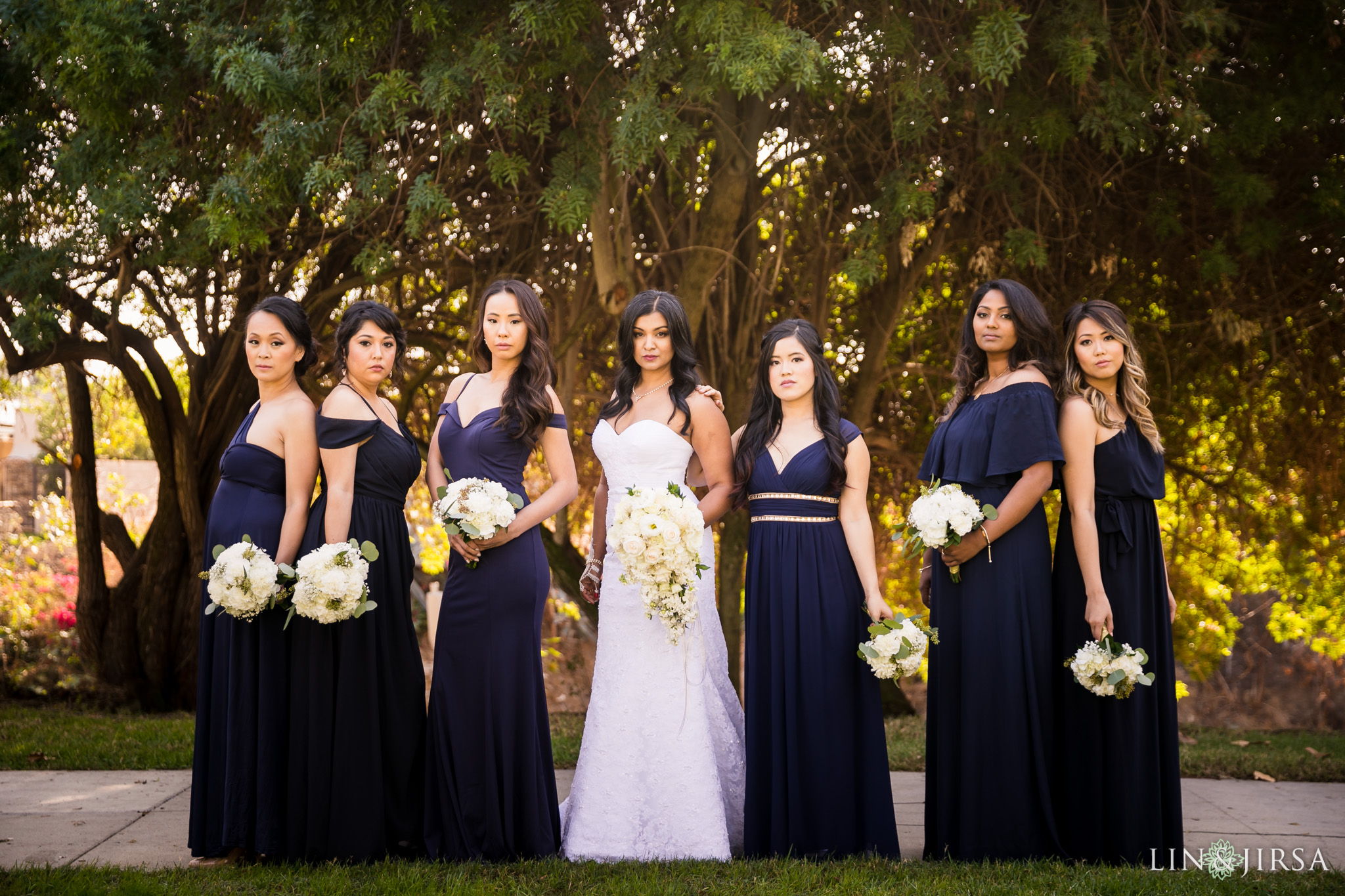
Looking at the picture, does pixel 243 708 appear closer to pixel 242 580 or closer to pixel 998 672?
pixel 242 580

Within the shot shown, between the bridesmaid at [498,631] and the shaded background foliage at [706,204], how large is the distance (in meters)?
1.46

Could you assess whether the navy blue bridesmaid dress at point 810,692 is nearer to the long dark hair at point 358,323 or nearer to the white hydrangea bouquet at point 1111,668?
the white hydrangea bouquet at point 1111,668

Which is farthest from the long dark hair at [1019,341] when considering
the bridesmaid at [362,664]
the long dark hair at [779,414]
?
the bridesmaid at [362,664]

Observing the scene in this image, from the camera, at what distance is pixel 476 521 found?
401cm

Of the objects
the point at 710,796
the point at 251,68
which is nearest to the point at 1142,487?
the point at 710,796

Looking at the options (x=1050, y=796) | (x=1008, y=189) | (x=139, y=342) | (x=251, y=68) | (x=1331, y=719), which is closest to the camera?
(x=1050, y=796)

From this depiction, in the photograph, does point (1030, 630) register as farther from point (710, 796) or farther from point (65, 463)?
point (65, 463)

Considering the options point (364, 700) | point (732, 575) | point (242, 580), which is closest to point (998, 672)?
point (364, 700)

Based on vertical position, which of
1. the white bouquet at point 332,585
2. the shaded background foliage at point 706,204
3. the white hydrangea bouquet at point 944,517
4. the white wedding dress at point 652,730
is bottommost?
the white wedding dress at point 652,730

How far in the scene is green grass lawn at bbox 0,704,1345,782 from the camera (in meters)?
6.43

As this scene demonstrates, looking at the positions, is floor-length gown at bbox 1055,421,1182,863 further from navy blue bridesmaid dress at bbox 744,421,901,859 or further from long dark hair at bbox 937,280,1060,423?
navy blue bridesmaid dress at bbox 744,421,901,859

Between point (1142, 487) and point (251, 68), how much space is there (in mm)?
4690

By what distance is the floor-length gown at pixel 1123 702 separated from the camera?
4234 millimetres

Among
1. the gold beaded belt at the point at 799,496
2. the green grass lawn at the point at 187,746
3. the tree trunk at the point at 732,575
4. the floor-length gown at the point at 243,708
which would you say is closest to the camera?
the floor-length gown at the point at 243,708
